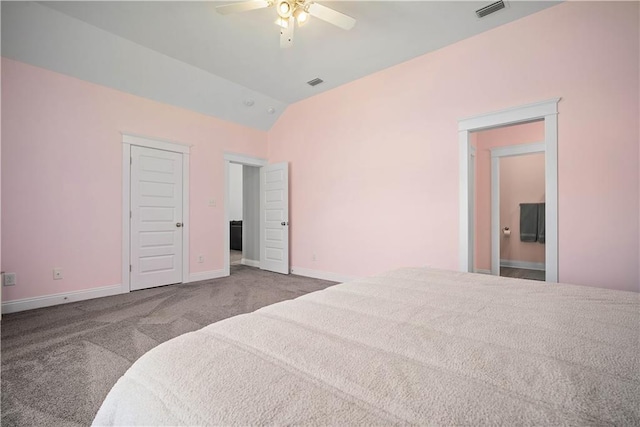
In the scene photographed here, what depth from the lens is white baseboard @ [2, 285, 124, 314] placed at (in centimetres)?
286

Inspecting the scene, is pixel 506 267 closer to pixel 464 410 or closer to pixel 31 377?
pixel 464 410

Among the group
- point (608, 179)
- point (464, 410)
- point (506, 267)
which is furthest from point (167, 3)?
point (506, 267)

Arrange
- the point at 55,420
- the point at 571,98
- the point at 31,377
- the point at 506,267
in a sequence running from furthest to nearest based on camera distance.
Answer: the point at 506,267
the point at 571,98
the point at 31,377
the point at 55,420

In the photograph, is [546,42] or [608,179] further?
[546,42]

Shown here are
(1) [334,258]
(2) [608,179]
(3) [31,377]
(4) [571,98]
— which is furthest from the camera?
(1) [334,258]

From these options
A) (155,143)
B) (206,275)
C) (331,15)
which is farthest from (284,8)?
(206,275)

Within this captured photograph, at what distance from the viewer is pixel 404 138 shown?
364 cm

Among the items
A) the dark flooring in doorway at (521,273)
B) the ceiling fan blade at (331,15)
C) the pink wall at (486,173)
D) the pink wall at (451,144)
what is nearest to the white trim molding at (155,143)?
the pink wall at (451,144)

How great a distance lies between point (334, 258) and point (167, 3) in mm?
3479

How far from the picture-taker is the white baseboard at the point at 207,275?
14.0 ft

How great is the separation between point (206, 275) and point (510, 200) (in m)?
5.89

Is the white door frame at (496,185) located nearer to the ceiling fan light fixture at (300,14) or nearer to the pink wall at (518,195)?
the pink wall at (518,195)

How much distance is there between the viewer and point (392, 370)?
2.23ft

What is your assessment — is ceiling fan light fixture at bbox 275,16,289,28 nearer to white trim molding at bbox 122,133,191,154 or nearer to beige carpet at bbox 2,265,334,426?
white trim molding at bbox 122,133,191,154
